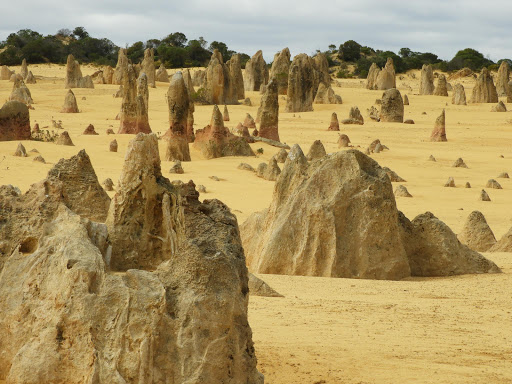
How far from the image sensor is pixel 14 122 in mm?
21844

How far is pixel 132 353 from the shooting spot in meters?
3.79

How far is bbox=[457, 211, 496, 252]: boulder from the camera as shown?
446 inches

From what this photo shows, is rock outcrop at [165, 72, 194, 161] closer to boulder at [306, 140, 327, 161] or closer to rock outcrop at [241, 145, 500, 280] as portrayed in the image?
boulder at [306, 140, 327, 161]

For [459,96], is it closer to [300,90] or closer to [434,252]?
[300,90]

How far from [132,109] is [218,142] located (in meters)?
3.98

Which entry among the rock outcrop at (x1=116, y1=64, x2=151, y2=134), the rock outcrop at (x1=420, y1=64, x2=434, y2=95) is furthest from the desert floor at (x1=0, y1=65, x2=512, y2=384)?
the rock outcrop at (x1=420, y1=64, x2=434, y2=95)

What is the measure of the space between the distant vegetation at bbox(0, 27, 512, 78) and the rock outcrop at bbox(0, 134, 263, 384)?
51.0 meters

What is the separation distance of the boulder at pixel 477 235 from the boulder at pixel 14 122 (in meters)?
13.3

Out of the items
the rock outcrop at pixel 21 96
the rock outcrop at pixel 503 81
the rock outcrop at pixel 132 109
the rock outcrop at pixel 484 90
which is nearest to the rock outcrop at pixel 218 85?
the rock outcrop at pixel 21 96

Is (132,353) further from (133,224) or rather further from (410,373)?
(410,373)

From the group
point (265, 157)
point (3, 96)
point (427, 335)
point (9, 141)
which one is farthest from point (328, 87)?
point (427, 335)

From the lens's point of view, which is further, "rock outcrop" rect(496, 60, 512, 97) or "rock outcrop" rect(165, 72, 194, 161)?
"rock outcrop" rect(496, 60, 512, 97)

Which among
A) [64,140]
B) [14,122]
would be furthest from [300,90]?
[14,122]

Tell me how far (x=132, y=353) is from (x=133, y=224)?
4.96 feet
